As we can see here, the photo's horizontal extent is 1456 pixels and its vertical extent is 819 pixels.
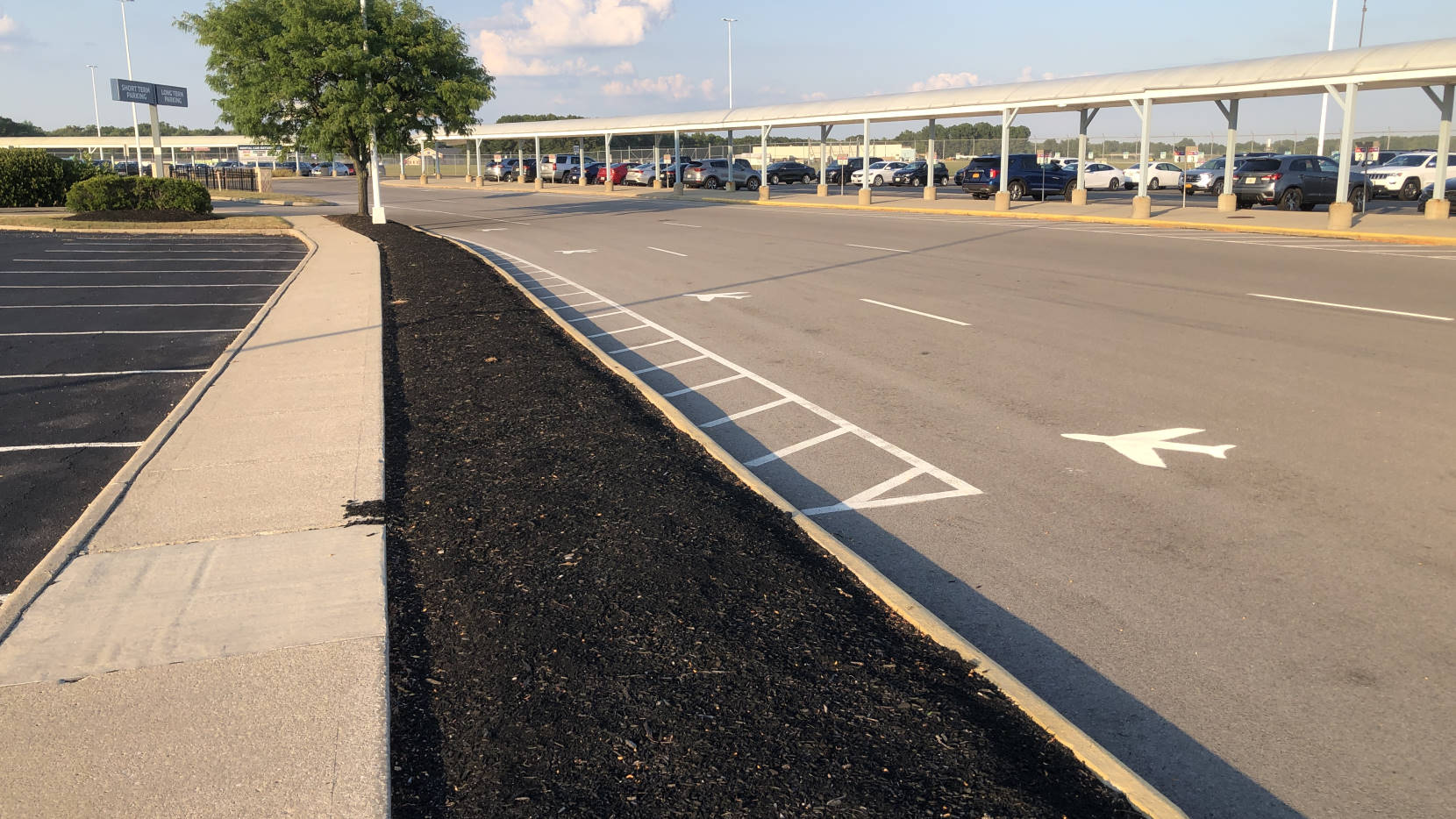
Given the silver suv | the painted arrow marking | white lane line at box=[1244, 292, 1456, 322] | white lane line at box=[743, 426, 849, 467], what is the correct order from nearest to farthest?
white lane line at box=[743, 426, 849, 467]
white lane line at box=[1244, 292, 1456, 322]
the painted arrow marking
the silver suv

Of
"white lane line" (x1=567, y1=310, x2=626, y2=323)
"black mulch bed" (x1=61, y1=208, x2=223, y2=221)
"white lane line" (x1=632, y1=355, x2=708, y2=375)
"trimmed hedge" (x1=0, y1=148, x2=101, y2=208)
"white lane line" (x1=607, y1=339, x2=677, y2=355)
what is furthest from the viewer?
"trimmed hedge" (x1=0, y1=148, x2=101, y2=208)

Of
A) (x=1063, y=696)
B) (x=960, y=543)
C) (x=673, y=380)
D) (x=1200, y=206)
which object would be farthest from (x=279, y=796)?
(x=1200, y=206)

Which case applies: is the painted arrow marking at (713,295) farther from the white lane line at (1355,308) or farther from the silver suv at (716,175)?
the silver suv at (716,175)

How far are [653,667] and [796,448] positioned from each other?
3.74m

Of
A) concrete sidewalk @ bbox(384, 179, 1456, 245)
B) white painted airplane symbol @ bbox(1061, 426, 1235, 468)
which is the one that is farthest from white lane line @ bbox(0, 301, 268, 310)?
concrete sidewalk @ bbox(384, 179, 1456, 245)

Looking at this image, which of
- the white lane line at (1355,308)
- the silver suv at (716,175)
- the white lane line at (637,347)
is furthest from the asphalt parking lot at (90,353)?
the silver suv at (716,175)

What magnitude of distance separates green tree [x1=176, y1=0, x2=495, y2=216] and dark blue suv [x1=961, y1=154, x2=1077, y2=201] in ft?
66.8

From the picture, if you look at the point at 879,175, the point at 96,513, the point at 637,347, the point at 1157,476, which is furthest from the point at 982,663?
the point at 879,175

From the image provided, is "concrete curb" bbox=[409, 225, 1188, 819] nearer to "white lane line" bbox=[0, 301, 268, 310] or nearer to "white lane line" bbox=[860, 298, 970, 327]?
"white lane line" bbox=[860, 298, 970, 327]

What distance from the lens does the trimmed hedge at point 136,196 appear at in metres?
32.8

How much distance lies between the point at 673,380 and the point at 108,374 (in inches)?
215

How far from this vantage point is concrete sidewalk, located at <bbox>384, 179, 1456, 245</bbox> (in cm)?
2434

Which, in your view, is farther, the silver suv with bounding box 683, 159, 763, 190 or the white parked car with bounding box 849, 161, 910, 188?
the white parked car with bounding box 849, 161, 910, 188

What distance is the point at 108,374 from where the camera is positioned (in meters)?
10.2
